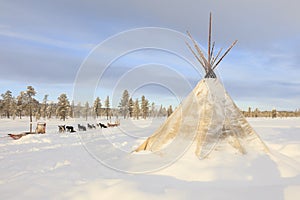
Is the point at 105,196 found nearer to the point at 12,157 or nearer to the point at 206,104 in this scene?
the point at 206,104

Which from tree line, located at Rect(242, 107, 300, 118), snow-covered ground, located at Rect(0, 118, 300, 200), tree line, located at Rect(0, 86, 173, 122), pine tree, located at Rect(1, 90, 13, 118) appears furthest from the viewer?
tree line, located at Rect(242, 107, 300, 118)

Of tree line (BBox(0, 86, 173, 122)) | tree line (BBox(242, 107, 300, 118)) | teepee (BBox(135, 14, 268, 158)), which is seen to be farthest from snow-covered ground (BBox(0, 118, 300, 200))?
tree line (BBox(242, 107, 300, 118))

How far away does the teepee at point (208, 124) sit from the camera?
7570mm

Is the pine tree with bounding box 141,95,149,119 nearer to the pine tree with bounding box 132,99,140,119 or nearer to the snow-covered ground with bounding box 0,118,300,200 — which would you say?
the pine tree with bounding box 132,99,140,119

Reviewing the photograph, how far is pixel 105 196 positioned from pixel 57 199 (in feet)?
2.66

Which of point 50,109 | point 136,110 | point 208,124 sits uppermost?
point 50,109

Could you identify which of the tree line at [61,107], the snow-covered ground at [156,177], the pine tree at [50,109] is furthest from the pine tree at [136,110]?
the snow-covered ground at [156,177]

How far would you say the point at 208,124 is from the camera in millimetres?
7844

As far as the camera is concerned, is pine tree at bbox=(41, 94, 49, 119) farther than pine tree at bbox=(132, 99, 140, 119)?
Yes

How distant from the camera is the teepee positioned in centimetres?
757

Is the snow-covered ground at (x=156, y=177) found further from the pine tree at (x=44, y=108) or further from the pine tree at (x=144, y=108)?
the pine tree at (x=44, y=108)

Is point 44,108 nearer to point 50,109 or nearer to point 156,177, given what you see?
point 50,109

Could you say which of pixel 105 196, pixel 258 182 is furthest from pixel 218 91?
pixel 105 196

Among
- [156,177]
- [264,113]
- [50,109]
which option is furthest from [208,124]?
[264,113]
